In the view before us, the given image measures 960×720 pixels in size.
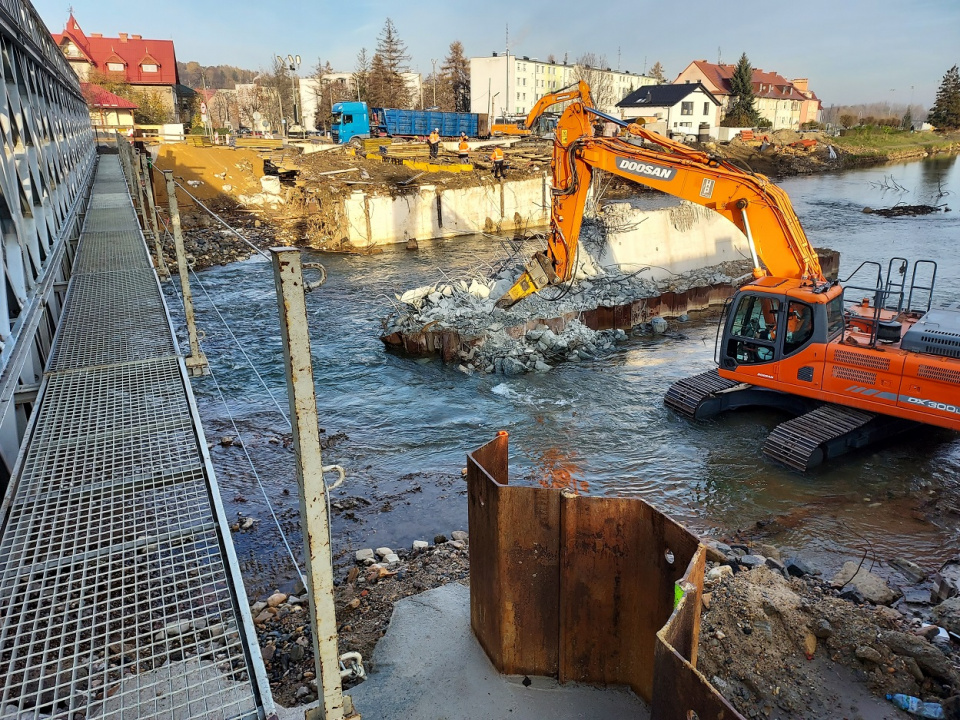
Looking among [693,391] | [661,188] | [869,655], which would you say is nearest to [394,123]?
[661,188]

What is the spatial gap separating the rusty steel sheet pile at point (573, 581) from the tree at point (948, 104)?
375ft

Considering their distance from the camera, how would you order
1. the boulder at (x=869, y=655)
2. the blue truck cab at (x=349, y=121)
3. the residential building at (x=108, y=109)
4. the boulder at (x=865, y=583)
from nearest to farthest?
the boulder at (x=869, y=655) < the boulder at (x=865, y=583) < the residential building at (x=108, y=109) < the blue truck cab at (x=349, y=121)

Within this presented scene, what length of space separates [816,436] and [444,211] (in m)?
20.5

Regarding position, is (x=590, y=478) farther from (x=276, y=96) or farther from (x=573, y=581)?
(x=276, y=96)

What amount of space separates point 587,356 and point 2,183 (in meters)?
11.5

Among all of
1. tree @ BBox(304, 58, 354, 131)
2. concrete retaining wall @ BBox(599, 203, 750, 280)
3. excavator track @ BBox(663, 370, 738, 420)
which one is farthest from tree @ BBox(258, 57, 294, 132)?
excavator track @ BBox(663, 370, 738, 420)

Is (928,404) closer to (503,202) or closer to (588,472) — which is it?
(588,472)

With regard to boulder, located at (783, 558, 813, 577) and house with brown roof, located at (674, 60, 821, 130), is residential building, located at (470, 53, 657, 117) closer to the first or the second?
house with brown roof, located at (674, 60, 821, 130)

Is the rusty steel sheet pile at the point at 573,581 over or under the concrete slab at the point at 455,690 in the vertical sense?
over

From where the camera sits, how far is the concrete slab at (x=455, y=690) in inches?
172

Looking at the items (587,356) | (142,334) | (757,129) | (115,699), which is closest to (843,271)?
(587,356)

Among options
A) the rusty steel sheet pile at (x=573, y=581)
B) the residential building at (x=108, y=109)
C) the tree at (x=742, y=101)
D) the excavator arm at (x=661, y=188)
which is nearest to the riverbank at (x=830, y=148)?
the tree at (x=742, y=101)

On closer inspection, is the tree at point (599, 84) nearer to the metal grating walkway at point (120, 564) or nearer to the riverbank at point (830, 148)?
the riverbank at point (830, 148)

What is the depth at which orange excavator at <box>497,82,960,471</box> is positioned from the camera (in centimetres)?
897
